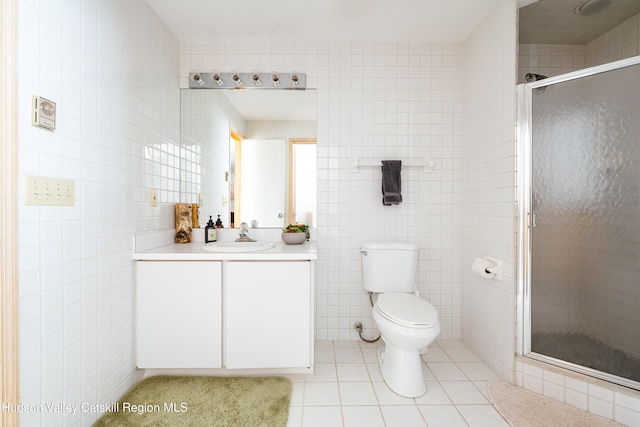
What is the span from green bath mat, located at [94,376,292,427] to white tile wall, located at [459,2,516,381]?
51.1 inches

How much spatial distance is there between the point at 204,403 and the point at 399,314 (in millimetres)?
1100

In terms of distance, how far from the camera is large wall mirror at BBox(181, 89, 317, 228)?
2293 mm

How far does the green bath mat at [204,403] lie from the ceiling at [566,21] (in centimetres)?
268

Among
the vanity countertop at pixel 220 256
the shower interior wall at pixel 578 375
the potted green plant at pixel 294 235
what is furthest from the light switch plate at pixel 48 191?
the shower interior wall at pixel 578 375

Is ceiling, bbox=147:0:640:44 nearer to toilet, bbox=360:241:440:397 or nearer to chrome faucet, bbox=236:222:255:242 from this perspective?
chrome faucet, bbox=236:222:255:242

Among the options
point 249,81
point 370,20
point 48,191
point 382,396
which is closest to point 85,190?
point 48,191

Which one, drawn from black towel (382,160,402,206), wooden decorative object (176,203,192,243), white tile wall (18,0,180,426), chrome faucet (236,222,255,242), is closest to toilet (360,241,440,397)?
black towel (382,160,402,206)

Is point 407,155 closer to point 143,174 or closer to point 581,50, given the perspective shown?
point 581,50

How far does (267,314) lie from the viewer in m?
1.71

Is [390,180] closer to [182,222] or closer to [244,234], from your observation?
[244,234]

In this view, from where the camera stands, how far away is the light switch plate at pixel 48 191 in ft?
3.53

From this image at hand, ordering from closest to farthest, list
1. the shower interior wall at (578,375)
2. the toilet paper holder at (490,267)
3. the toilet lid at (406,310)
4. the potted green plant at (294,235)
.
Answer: the shower interior wall at (578,375) < the toilet lid at (406,310) < the toilet paper holder at (490,267) < the potted green plant at (294,235)

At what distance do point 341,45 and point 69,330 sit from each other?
2.32 m

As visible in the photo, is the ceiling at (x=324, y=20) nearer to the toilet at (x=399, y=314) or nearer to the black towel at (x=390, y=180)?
the black towel at (x=390, y=180)
